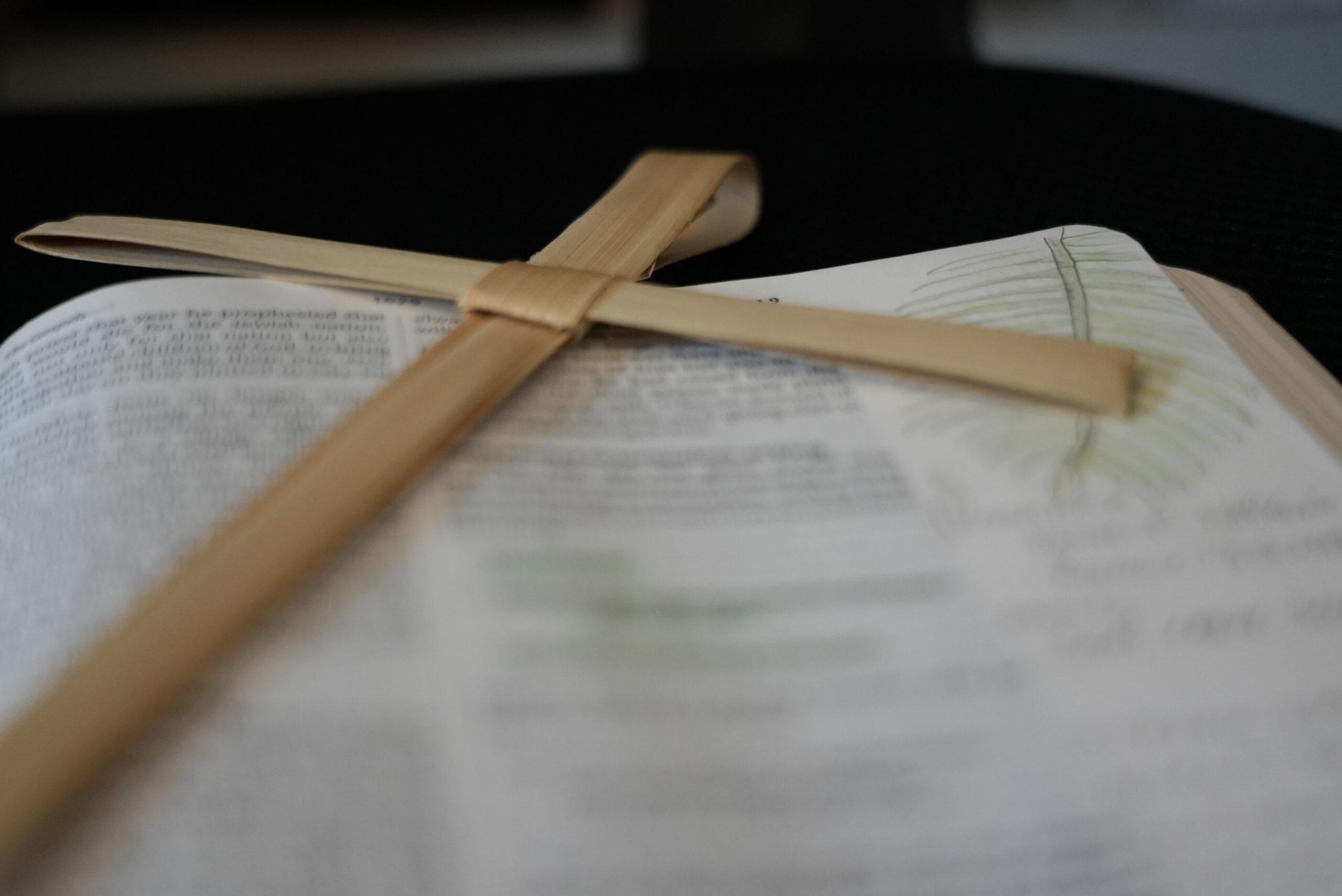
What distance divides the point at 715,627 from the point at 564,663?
4 centimetres

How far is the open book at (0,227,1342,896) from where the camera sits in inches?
8.9

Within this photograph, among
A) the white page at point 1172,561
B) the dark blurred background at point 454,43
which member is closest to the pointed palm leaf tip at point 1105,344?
the white page at point 1172,561

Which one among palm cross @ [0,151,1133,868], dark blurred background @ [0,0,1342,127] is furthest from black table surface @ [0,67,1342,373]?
dark blurred background @ [0,0,1342,127]

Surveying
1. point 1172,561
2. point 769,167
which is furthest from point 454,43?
point 1172,561

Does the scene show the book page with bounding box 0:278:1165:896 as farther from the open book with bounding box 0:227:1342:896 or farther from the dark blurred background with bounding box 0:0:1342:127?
the dark blurred background with bounding box 0:0:1342:127

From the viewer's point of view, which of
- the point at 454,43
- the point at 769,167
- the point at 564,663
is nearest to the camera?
the point at 564,663

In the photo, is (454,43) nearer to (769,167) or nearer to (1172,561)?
(769,167)

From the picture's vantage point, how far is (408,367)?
312 millimetres

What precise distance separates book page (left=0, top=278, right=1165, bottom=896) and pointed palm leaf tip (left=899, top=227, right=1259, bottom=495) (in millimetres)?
34

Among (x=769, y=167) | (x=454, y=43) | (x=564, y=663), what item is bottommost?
(x=564, y=663)

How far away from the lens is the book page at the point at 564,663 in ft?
0.74

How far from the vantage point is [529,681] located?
0.81ft

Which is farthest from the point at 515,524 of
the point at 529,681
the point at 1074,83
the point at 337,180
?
the point at 1074,83

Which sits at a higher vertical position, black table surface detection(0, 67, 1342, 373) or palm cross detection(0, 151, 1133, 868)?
black table surface detection(0, 67, 1342, 373)
